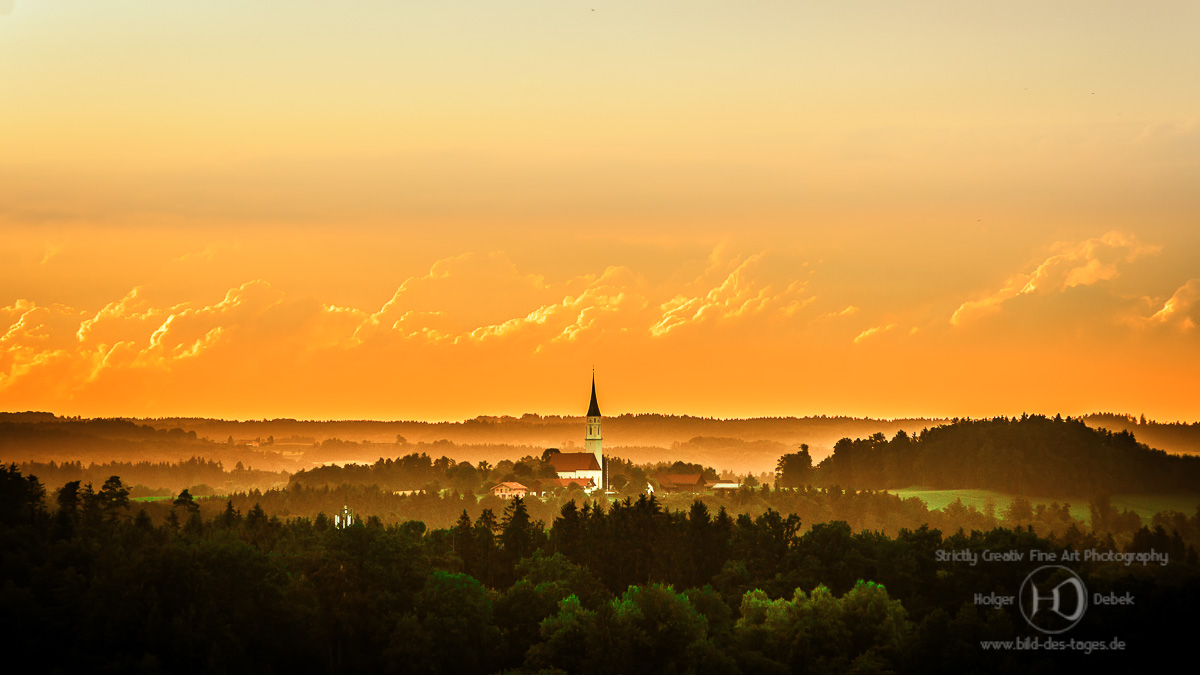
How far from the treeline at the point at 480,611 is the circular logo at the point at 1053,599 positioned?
54.0 inches

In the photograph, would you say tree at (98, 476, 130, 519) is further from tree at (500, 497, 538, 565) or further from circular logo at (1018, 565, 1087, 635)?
circular logo at (1018, 565, 1087, 635)

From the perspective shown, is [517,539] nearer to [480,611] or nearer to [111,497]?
[480,611]

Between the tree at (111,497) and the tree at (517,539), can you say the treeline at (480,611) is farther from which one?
the tree at (111,497)

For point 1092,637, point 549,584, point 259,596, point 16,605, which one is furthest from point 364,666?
point 1092,637

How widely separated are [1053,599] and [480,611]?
139 ft

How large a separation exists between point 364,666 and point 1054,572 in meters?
52.7

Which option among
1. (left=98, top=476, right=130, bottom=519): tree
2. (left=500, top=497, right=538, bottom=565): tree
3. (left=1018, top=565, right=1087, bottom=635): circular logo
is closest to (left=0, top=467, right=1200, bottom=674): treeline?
(left=1018, top=565, right=1087, bottom=635): circular logo

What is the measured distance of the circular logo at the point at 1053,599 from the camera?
312 ft

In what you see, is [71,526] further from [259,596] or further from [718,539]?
[718,539]

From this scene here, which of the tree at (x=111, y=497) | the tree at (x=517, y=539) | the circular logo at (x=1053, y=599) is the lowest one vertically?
the circular logo at (x=1053, y=599)

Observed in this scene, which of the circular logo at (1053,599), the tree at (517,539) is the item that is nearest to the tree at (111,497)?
the tree at (517,539)

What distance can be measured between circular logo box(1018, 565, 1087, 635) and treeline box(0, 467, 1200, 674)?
1.37m

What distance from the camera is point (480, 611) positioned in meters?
96.6

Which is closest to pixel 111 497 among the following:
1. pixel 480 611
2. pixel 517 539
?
pixel 517 539
